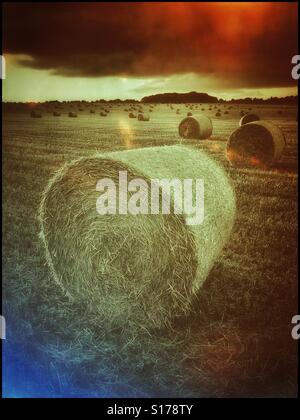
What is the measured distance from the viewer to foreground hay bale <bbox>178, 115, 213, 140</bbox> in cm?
297

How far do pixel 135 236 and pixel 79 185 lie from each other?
506mm

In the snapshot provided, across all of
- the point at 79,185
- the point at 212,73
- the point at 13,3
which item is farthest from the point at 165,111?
the point at 13,3

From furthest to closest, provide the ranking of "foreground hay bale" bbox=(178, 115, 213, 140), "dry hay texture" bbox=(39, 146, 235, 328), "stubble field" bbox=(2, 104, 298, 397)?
1. "foreground hay bale" bbox=(178, 115, 213, 140)
2. "stubble field" bbox=(2, 104, 298, 397)
3. "dry hay texture" bbox=(39, 146, 235, 328)

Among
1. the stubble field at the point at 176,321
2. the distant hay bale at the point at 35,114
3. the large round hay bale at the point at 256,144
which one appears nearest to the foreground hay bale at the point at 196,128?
the stubble field at the point at 176,321

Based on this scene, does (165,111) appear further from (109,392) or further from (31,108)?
(109,392)

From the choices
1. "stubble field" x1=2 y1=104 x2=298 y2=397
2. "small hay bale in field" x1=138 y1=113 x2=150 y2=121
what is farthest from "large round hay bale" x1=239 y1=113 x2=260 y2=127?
"small hay bale in field" x1=138 y1=113 x2=150 y2=121

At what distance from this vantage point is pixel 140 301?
2980 mm

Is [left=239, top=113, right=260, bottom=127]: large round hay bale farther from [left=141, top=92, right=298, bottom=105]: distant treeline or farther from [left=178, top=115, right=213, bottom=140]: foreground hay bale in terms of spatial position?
[left=178, top=115, right=213, bottom=140]: foreground hay bale

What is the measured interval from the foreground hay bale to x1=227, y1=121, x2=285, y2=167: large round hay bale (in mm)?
197

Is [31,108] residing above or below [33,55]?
below

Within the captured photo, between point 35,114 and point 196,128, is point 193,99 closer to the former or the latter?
point 196,128

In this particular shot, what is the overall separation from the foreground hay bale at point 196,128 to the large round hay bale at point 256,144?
0.20 meters

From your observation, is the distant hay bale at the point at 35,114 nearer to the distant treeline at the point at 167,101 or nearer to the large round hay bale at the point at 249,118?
the distant treeline at the point at 167,101

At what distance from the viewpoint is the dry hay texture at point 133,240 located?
275cm
